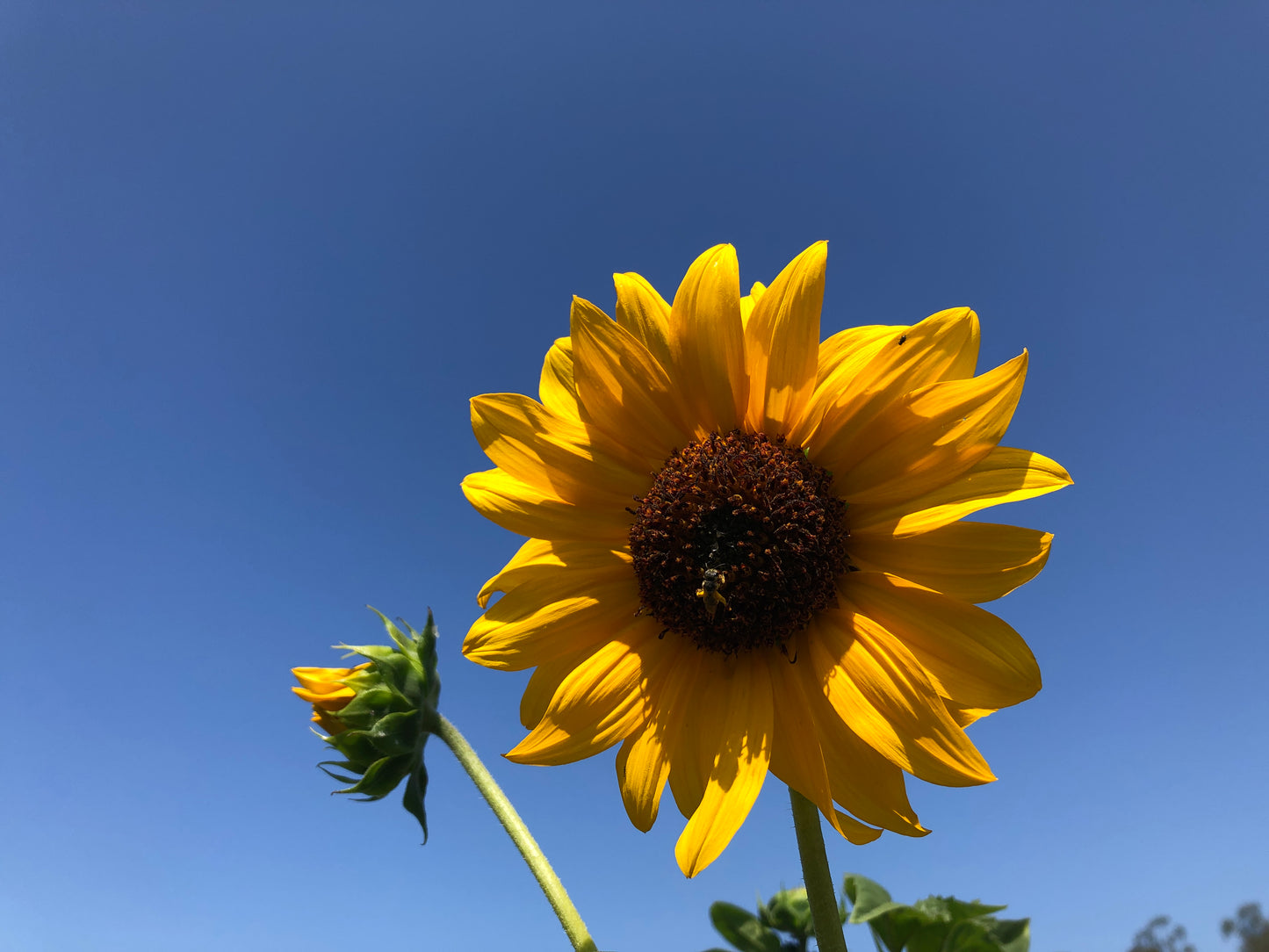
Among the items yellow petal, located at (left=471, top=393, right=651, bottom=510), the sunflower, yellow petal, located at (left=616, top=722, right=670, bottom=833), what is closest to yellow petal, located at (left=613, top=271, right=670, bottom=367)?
the sunflower

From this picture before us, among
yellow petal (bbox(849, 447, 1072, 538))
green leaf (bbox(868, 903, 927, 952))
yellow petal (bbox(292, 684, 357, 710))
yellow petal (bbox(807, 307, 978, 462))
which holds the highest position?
yellow petal (bbox(292, 684, 357, 710))

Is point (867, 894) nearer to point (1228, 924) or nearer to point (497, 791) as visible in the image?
point (497, 791)

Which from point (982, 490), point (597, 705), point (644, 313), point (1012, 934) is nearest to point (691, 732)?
point (597, 705)

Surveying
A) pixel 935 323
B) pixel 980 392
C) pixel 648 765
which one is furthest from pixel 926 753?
pixel 935 323

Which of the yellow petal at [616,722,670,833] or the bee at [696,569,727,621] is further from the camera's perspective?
the bee at [696,569,727,621]

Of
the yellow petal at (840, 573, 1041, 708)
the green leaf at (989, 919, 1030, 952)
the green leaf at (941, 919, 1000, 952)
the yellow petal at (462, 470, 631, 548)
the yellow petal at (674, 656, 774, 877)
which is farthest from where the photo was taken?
the green leaf at (989, 919, 1030, 952)

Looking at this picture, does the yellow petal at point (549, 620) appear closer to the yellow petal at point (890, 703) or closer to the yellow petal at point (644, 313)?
the yellow petal at point (890, 703)

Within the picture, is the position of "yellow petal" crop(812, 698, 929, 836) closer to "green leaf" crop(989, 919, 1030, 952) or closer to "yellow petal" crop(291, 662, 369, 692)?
"green leaf" crop(989, 919, 1030, 952)

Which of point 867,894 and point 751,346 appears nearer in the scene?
point 751,346

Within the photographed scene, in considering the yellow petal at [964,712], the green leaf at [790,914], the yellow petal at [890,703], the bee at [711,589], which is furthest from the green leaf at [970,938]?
the bee at [711,589]
